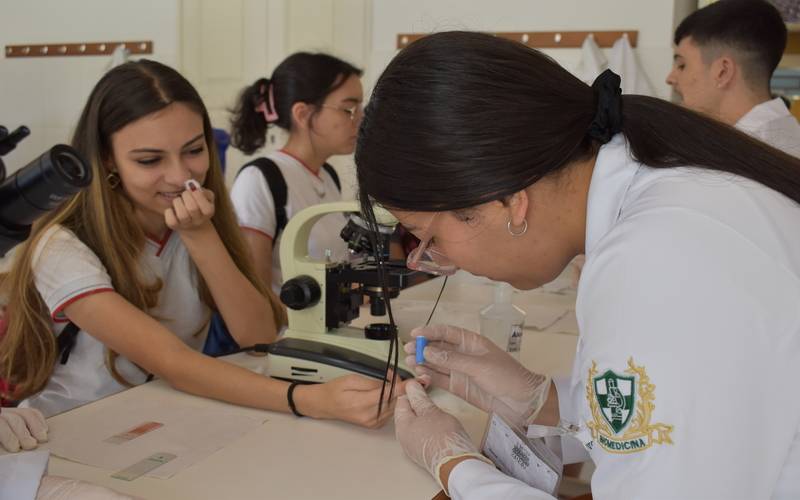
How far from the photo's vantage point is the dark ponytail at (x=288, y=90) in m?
2.69

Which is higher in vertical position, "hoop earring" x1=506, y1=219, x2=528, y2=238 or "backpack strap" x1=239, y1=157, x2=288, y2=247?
"hoop earring" x1=506, y1=219, x2=528, y2=238

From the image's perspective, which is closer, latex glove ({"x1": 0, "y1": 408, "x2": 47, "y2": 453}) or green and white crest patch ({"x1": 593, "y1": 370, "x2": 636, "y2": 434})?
green and white crest patch ({"x1": 593, "y1": 370, "x2": 636, "y2": 434})

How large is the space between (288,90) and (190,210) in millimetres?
1117

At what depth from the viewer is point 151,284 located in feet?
5.62

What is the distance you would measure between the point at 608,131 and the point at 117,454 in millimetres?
836

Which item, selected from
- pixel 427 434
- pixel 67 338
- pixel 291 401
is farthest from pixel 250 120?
pixel 427 434

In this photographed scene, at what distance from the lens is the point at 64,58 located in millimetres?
4453

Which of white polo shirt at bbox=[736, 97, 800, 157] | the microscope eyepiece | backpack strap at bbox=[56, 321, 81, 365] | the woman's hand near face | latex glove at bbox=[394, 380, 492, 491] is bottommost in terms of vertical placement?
backpack strap at bbox=[56, 321, 81, 365]

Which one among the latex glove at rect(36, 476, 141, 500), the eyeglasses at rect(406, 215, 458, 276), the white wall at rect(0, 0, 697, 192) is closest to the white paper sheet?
the latex glove at rect(36, 476, 141, 500)

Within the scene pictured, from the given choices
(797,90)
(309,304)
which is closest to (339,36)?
(797,90)

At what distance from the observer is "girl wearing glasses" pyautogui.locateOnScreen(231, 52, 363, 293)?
100 inches

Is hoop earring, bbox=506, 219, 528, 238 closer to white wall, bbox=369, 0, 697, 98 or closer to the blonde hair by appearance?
the blonde hair

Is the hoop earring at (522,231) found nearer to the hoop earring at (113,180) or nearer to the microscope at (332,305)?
the microscope at (332,305)

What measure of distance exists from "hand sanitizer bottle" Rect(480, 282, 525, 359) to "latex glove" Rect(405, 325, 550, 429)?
308 millimetres
